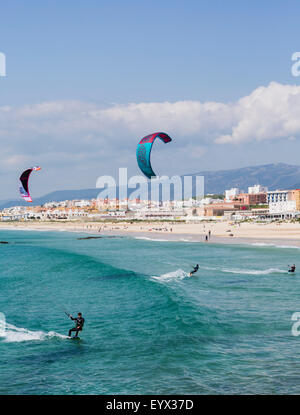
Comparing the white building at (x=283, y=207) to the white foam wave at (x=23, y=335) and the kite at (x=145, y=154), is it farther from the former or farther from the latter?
the white foam wave at (x=23, y=335)

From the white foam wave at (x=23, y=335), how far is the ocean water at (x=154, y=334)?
0.12ft

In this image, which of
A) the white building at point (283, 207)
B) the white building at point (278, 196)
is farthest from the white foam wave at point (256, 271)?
the white building at point (278, 196)

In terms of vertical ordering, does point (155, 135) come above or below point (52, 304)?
above

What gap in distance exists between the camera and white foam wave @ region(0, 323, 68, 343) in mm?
15266

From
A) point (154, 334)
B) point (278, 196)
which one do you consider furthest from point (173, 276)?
point (278, 196)

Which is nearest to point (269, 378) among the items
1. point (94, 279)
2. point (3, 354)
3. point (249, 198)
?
point (3, 354)

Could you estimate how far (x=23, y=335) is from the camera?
51.6ft

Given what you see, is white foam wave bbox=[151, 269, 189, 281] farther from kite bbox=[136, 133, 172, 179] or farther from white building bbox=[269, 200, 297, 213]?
white building bbox=[269, 200, 297, 213]

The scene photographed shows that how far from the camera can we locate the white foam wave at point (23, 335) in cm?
1527

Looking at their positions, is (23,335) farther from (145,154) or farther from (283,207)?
(283,207)

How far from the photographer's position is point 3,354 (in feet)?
45.6
